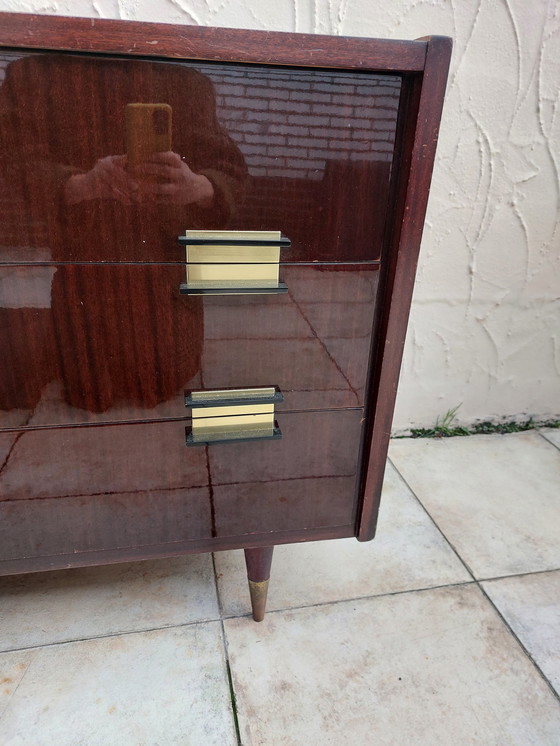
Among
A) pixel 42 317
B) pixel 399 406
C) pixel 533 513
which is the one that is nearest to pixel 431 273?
pixel 399 406

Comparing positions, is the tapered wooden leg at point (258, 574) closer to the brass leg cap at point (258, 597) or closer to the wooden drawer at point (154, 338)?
the brass leg cap at point (258, 597)

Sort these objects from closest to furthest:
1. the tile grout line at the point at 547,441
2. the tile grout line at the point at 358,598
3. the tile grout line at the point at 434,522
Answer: the tile grout line at the point at 358,598 → the tile grout line at the point at 434,522 → the tile grout line at the point at 547,441

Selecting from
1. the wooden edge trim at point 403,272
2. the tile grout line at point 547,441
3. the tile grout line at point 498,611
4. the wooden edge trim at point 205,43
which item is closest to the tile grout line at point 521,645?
the tile grout line at point 498,611

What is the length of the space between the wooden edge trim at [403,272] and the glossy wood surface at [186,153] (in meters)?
0.04

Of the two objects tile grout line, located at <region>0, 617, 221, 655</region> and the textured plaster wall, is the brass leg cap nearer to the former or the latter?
tile grout line, located at <region>0, 617, 221, 655</region>

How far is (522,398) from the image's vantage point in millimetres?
1826

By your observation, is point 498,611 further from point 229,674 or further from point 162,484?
point 162,484

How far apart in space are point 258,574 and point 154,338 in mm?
524

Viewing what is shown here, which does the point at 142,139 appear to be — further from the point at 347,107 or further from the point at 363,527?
the point at 363,527

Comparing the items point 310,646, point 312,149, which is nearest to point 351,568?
point 310,646

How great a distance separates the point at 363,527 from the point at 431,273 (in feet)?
3.02

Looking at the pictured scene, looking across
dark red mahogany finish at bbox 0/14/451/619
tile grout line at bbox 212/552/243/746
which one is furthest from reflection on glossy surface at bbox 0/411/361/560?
tile grout line at bbox 212/552/243/746

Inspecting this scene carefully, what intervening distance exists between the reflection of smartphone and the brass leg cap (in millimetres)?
771

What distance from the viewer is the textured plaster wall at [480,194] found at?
4.10ft
